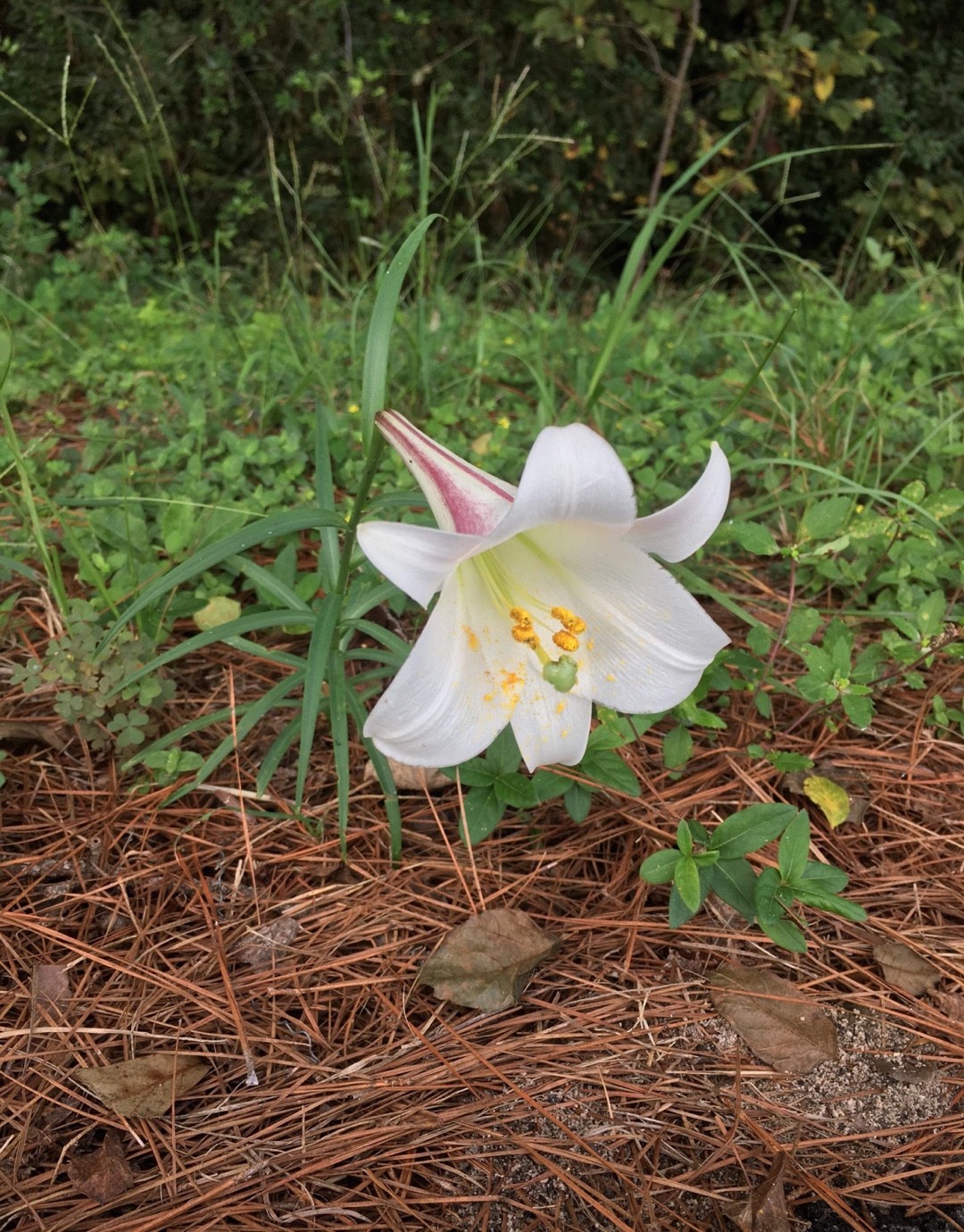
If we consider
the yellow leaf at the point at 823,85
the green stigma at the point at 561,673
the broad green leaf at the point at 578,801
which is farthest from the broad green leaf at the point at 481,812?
the yellow leaf at the point at 823,85

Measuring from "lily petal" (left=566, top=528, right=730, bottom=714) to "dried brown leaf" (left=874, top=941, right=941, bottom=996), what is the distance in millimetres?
482

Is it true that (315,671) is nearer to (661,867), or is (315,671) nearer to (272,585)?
(272,585)

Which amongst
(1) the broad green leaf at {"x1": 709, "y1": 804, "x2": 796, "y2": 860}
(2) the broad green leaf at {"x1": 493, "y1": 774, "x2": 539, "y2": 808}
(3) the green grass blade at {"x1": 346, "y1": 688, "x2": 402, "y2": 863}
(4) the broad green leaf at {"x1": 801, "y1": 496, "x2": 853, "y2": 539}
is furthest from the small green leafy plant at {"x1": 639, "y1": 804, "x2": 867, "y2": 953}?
(4) the broad green leaf at {"x1": 801, "y1": 496, "x2": 853, "y2": 539}

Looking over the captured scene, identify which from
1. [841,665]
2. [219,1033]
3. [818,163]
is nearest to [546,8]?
[818,163]

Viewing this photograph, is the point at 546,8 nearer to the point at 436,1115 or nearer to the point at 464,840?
the point at 464,840

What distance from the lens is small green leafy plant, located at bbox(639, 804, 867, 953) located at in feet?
4.01

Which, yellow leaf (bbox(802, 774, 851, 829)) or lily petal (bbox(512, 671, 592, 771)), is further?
yellow leaf (bbox(802, 774, 851, 829))

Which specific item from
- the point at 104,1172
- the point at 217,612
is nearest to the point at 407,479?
the point at 217,612

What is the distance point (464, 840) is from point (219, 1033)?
453 millimetres

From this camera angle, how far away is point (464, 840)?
4.88 ft

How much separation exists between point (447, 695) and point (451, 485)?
26 centimetres

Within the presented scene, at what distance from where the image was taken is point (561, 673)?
1134 mm

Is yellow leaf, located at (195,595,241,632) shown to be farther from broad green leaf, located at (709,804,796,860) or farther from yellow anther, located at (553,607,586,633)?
broad green leaf, located at (709,804,796,860)

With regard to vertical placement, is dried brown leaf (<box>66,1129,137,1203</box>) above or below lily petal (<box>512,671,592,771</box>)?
below
